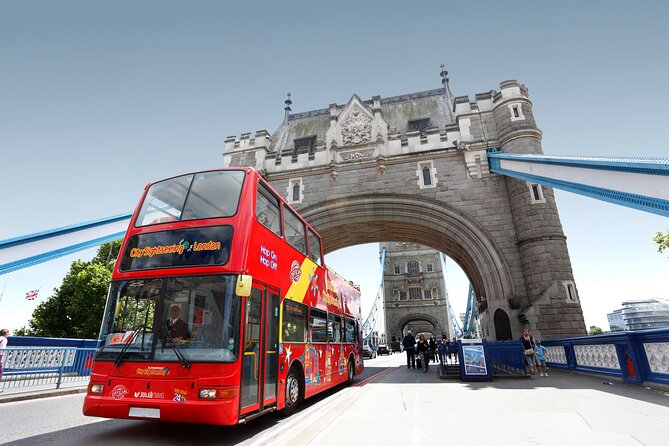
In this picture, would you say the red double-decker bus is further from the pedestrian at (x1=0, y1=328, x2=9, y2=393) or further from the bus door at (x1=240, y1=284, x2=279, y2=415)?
the pedestrian at (x1=0, y1=328, x2=9, y2=393)

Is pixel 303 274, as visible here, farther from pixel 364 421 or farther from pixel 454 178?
pixel 454 178

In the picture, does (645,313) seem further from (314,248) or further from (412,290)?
(314,248)

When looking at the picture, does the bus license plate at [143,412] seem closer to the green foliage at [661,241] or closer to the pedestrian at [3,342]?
the pedestrian at [3,342]

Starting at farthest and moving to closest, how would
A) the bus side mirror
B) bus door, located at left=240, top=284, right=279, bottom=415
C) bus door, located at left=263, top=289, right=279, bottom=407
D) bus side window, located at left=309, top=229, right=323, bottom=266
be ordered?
1. bus side window, located at left=309, top=229, right=323, bottom=266
2. bus door, located at left=263, top=289, right=279, bottom=407
3. bus door, located at left=240, top=284, right=279, bottom=415
4. the bus side mirror

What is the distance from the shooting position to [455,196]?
587 inches

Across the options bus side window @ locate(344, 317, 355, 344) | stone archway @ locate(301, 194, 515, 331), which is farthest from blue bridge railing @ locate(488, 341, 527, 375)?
bus side window @ locate(344, 317, 355, 344)

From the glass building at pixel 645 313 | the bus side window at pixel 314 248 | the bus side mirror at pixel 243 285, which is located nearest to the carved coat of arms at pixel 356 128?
the bus side window at pixel 314 248

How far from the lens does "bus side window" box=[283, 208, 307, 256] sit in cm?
641

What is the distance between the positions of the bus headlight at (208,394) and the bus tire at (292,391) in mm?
1941

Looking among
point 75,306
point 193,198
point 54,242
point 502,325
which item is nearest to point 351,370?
point 502,325

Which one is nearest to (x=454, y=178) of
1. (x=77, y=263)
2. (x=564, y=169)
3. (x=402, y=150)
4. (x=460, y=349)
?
(x=402, y=150)

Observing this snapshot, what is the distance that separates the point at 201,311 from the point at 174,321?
13.6 inches

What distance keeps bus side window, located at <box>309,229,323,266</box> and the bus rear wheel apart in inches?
102

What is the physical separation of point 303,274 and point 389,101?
1904 centimetres
